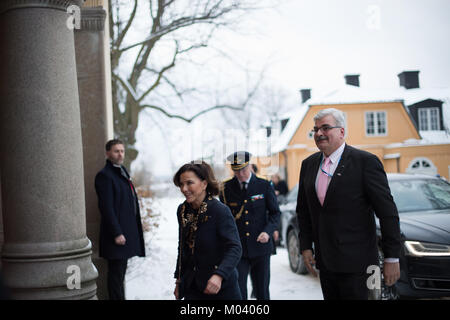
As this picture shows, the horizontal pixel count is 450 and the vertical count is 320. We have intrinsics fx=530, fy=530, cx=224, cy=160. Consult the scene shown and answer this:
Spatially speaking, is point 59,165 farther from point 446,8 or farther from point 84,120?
point 446,8

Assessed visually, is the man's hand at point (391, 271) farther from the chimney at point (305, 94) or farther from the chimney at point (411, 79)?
the chimney at point (305, 94)

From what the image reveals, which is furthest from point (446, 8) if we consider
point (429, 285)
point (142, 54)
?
point (142, 54)

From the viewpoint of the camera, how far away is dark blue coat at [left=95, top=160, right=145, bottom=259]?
18.8 feet

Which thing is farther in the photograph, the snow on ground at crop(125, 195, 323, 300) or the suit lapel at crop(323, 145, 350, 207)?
the snow on ground at crop(125, 195, 323, 300)

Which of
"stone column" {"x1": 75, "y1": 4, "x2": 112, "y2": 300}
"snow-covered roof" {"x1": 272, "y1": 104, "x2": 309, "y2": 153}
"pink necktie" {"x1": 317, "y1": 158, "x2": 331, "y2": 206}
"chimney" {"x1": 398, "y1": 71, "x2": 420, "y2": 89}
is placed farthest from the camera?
"snow-covered roof" {"x1": 272, "y1": 104, "x2": 309, "y2": 153}

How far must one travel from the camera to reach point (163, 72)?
15.5m

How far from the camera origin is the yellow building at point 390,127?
28.6 feet

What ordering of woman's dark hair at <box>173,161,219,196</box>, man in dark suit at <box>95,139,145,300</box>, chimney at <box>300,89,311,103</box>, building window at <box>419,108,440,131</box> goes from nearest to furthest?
1. woman's dark hair at <box>173,161,219,196</box>
2. man in dark suit at <box>95,139,145,300</box>
3. building window at <box>419,108,440,131</box>
4. chimney at <box>300,89,311,103</box>

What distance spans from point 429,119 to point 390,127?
26.8 feet

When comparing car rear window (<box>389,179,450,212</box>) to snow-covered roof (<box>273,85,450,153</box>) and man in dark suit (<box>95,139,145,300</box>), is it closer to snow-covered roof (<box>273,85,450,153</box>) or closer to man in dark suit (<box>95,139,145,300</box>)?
snow-covered roof (<box>273,85,450,153</box>)

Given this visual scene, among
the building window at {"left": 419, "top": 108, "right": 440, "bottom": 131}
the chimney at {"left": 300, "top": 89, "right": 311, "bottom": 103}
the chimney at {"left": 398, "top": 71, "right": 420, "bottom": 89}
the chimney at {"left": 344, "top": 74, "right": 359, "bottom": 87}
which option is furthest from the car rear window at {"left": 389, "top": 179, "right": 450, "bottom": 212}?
the chimney at {"left": 300, "top": 89, "right": 311, "bottom": 103}

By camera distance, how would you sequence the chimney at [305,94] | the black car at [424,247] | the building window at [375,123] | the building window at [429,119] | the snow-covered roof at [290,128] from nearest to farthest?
the black car at [424,247]
the building window at [429,119]
the building window at [375,123]
the snow-covered roof at [290,128]
the chimney at [305,94]

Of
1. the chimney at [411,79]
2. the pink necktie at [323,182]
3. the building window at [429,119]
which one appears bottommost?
the pink necktie at [323,182]

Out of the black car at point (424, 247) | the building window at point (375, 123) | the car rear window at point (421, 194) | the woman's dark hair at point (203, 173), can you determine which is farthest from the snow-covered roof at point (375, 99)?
the woman's dark hair at point (203, 173)
